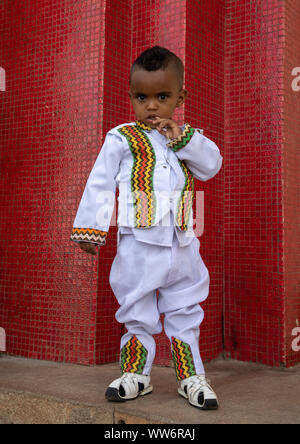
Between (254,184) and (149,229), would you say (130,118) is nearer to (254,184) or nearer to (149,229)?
(254,184)

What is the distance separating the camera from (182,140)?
Result: 2.12 meters

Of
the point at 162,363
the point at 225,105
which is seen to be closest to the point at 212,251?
the point at 162,363

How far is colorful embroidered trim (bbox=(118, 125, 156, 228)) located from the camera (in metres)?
2.13

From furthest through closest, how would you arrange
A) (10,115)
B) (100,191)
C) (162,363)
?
(10,115) → (162,363) → (100,191)

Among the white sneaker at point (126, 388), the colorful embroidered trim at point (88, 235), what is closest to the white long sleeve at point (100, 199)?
the colorful embroidered trim at point (88, 235)

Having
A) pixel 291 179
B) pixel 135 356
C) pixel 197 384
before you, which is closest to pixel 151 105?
pixel 135 356

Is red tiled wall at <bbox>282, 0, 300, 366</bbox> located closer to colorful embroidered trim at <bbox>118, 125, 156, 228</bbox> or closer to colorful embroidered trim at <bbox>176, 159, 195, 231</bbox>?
colorful embroidered trim at <bbox>176, 159, 195, 231</bbox>

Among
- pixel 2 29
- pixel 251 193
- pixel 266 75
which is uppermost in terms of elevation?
pixel 2 29

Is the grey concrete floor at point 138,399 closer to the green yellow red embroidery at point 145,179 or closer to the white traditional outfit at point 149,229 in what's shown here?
the white traditional outfit at point 149,229

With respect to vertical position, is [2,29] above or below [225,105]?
above

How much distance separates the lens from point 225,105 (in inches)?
132

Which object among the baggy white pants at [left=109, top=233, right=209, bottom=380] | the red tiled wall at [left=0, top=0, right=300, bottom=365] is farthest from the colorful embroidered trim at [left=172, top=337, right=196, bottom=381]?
the red tiled wall at [left=0, top=0, right=300, bottom=365]

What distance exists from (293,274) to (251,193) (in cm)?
58
